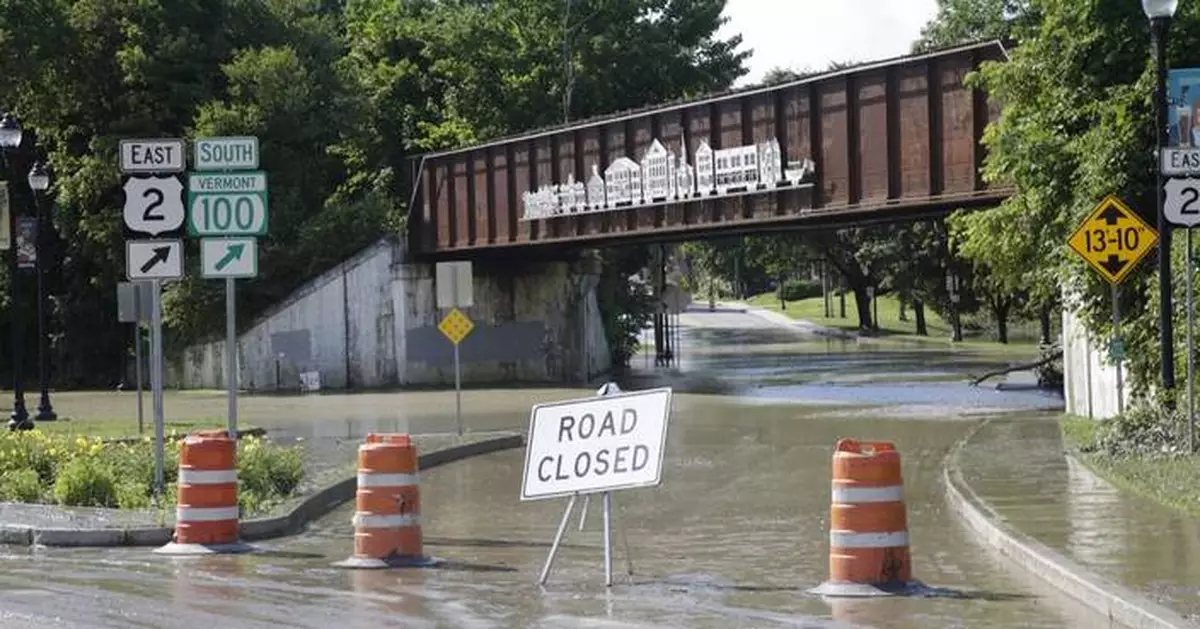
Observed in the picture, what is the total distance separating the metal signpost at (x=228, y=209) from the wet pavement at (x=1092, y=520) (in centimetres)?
769

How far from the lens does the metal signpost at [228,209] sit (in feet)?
53.8

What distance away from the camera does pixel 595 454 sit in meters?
11.8

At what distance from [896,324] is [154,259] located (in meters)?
92.5

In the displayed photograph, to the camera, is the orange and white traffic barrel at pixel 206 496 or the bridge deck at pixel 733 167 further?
the bridge deck at pixel 733 167

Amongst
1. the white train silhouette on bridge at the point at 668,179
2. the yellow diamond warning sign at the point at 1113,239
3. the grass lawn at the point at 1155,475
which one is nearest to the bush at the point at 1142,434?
the grass lawn at the point at 1155,475

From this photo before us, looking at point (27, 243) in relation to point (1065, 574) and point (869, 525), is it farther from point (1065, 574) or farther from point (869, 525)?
point (1065, 574)

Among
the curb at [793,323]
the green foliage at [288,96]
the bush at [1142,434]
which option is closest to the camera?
the bush at [1142,434]

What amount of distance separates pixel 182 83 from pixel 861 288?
48.6 metres

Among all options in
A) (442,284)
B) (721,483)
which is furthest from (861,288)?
(721,483)

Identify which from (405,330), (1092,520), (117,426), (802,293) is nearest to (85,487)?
(1092,520)

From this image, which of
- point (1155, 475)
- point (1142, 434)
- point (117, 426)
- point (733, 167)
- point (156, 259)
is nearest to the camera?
point (156, 259)

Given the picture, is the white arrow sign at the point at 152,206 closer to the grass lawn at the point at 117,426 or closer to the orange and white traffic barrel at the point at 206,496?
the orange and white traffic barrel at the point at 206,496

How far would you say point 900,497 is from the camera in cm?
1113

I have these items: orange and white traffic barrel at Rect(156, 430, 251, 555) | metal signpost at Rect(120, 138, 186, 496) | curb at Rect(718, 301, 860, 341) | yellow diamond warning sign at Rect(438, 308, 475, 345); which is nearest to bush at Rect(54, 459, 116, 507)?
metal signpost at Rect(120, 138, 186, 496)
